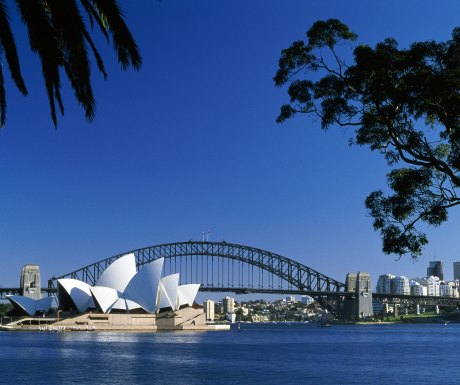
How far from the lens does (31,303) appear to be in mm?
131375

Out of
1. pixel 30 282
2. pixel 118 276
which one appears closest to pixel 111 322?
pixel 118 276

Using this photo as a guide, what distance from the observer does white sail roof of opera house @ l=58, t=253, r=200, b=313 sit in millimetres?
112688

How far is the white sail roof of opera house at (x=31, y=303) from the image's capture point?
422 feet

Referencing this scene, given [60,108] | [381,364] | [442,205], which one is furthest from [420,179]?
[381,364]

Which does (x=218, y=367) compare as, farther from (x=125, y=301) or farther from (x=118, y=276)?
(x=118, y=276)

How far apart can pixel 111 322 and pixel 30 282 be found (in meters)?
37.1

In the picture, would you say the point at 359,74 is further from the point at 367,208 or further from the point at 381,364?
the point at 381,364

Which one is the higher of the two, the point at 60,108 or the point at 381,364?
the point at 60,108

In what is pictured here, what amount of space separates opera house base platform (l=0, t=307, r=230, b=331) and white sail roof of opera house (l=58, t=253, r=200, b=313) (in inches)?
54.8

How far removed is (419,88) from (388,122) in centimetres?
112

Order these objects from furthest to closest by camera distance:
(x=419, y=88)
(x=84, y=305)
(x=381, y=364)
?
(x=84, y=305), (x=381, y=364), (x=419, y=88)

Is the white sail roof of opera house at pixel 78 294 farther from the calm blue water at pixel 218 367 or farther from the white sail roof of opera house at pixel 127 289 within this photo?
the calm blue water at pixel 218 367

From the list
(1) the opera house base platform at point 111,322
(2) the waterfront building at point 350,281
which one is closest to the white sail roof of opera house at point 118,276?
(1) the opera house base platform at point 111,322

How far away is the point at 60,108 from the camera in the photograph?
24.2 feet
